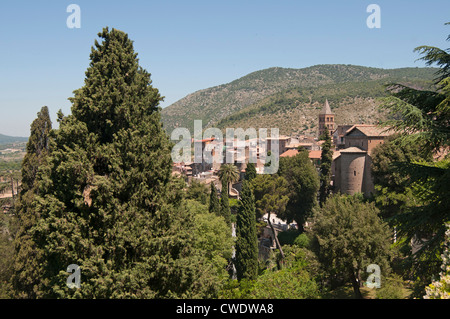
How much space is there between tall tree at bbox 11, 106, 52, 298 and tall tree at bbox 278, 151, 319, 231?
24.8 metres

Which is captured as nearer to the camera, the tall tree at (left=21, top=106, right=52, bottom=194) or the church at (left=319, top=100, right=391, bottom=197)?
the tall tree at (left=21, top=106, right=52, bottom=194)

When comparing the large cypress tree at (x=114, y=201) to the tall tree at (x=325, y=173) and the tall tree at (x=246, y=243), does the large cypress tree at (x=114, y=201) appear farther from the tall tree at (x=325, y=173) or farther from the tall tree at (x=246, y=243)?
the tall tree at (x=325, y=173)

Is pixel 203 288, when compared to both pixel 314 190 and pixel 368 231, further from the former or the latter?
pixel 314 190

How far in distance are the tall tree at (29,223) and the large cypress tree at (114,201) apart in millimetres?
6605

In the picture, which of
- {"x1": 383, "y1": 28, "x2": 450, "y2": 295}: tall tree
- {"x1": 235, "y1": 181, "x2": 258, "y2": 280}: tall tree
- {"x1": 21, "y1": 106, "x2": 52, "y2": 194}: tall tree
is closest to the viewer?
{"x1": 383, "y1": 28, "x2": 450, "y2": 295}: tall tree

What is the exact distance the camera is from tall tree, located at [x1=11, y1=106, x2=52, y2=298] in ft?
49.8

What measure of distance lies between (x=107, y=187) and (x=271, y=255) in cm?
2550

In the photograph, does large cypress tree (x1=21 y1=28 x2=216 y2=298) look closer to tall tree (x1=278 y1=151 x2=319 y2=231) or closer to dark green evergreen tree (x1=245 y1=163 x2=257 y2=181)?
tall tree (x1=278 y1=151 x2=319 y2=231)

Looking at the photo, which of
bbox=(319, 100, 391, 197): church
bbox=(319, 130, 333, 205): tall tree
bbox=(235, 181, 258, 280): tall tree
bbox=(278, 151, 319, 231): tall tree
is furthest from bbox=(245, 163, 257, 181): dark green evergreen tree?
bbox=(235, 181, 258, 280): tall tree

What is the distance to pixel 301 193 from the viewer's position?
35.3 meters

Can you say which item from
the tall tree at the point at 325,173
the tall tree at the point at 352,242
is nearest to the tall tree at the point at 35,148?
the tall tree at the point at 352,242

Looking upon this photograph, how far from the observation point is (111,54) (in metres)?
9.13

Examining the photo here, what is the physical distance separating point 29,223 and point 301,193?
85.4 feet

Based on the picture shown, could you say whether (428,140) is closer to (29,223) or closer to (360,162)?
(29,223)
